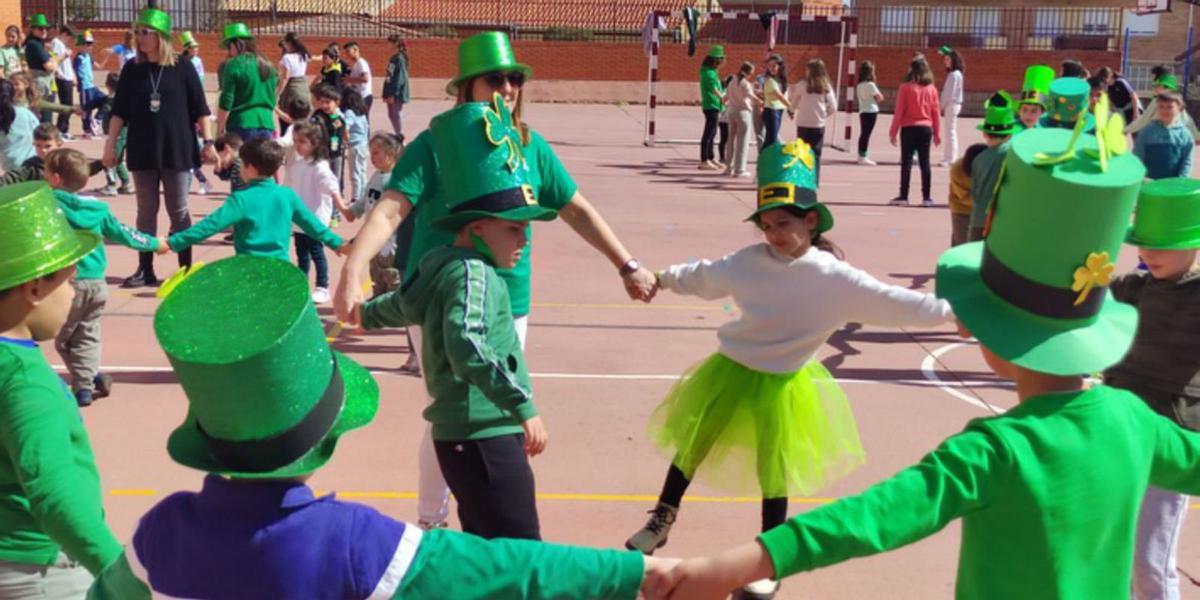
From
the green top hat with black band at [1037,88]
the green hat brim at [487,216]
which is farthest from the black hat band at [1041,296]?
the green top hat with black band at [1037,88]

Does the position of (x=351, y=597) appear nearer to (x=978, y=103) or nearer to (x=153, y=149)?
(x=153, y=149)

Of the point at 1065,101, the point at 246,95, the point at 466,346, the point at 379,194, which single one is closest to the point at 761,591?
the point at 466,346

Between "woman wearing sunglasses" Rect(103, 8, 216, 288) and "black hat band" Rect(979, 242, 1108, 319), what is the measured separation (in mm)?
9124

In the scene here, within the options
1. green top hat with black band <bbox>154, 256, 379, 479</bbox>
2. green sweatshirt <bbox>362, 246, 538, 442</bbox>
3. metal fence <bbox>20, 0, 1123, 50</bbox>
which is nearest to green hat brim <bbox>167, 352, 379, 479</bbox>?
green top hat with black band <bbox>154, 256, 379, 479</bbox>

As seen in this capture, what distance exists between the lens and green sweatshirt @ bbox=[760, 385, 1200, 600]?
2693 mm

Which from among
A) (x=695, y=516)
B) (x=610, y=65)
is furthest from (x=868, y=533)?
(x=610, y=65)

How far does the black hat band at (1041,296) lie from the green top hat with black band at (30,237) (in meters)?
2.17

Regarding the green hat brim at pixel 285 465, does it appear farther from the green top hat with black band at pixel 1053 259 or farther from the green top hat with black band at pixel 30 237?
the green top hat with black band at pixel 1053 259

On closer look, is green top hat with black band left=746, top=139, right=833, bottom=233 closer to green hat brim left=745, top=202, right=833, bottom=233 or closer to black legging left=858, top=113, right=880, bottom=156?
green hat brim left=745, top=202, right=833, bottom=233

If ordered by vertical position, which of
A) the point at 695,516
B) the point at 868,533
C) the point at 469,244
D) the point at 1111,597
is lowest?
the point at 695,516

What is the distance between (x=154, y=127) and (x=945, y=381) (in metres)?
6.52

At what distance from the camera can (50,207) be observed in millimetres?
3367

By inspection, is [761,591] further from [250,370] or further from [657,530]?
[250,370]

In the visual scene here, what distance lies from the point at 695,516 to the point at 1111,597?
3386 millimetres
